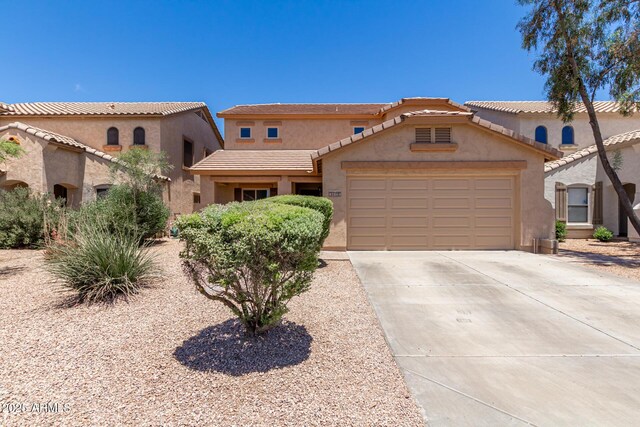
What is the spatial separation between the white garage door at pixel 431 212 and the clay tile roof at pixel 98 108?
12.7 metres

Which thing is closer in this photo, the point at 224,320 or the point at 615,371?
the point at 615,371

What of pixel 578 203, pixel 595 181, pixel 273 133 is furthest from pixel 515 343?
pixel 273 133

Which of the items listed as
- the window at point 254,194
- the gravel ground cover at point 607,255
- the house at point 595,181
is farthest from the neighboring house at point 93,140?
the house at point 595,181

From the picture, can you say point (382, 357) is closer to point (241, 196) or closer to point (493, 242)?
point (493, 242)

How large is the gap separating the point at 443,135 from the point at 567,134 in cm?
1237

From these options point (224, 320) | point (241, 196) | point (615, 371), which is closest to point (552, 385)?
point (615, 371)

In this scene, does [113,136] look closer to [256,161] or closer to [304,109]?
[256,161]

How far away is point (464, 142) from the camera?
1165cm

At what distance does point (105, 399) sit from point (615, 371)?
526 cm

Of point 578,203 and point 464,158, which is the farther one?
point 578,203

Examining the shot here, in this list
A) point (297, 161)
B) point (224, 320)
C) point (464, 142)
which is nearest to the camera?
point (224, 320)

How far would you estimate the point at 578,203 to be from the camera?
624 inches

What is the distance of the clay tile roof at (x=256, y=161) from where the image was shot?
14.3 meters

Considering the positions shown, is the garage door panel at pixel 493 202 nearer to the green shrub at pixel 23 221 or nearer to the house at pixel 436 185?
the house at pixel 436 185
